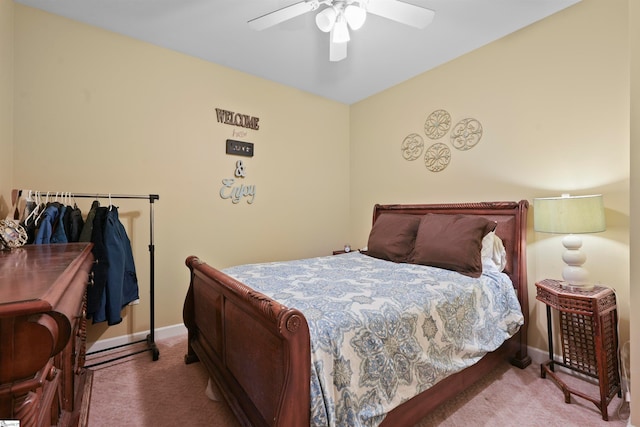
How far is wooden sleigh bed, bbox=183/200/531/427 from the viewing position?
106 centimetres

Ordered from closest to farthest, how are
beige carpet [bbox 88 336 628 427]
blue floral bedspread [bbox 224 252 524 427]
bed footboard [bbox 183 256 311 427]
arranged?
1. bed footboard [bbox 183 256 311 427]
2. blue floral bedspread [bbox 224 252 524 427]
3. beige carpet [bbox 88 336 628 427]

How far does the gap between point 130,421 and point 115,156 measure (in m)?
1.96

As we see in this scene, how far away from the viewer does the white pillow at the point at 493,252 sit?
226 centimetres

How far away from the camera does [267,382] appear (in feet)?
3.96

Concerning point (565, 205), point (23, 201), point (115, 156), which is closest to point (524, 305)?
point (565, 205)

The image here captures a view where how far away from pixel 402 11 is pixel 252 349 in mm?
2084

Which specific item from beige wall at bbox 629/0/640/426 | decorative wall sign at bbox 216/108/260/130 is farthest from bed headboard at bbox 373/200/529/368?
decorative wall sign at bbox 216/108/260/130

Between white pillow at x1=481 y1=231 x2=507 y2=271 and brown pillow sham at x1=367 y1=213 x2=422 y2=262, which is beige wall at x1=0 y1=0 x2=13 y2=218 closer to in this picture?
brown pillow sham at x1=367 y1=213 x2=422 y2=262

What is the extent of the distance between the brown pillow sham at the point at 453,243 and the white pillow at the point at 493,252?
97 mm

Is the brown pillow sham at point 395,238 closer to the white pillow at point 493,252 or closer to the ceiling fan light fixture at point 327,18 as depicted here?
the white pillow at point 493,252

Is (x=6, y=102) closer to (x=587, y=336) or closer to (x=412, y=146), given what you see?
(x=412, y=146)

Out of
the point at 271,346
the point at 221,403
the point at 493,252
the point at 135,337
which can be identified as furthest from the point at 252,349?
the point at 493,252

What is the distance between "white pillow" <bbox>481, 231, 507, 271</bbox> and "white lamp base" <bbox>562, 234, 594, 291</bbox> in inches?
15.5

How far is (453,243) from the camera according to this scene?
7.34 ft
